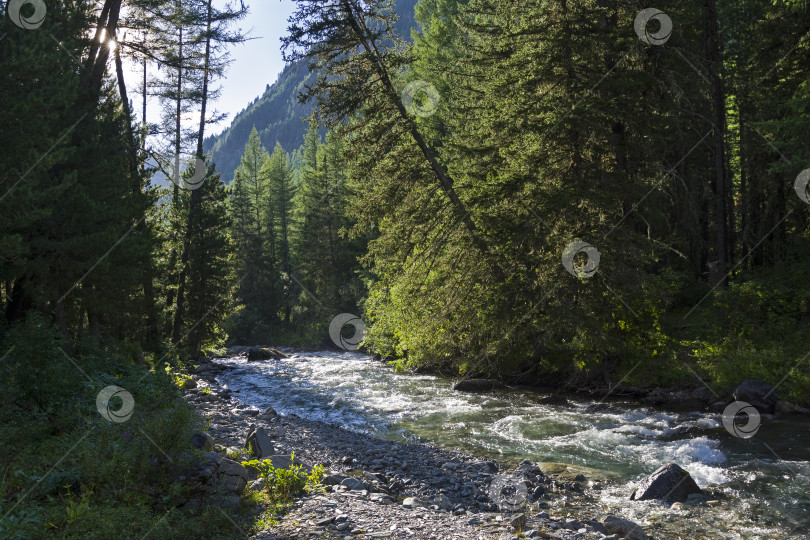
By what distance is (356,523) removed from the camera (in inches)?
235

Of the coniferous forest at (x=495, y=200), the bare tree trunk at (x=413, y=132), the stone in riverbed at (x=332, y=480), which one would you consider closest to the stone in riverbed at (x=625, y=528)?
the stone in riverbed at (x=332, y=480)

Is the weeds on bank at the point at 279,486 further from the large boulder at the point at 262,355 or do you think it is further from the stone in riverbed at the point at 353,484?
the large boulder at the point at 262,355

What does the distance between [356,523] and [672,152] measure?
63.4ft

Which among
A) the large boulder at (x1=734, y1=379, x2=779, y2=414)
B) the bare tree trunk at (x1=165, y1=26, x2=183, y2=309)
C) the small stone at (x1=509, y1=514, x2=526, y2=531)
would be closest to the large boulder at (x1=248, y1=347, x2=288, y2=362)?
the bare tree trunk at (x1=165, y1=26, x2=183, y2=309)

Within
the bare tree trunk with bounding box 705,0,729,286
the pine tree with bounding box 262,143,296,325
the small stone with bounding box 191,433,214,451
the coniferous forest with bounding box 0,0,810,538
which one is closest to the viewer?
the small stone with bounding box 191,433,214,451

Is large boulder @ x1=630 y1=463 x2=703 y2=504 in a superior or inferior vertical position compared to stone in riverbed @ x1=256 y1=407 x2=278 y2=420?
superior

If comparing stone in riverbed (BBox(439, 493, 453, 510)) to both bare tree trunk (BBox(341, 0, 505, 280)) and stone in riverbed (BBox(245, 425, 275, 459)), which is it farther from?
bare tree trunk (BBox(341, 0, 505, 280))

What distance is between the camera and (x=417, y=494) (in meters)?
7.94

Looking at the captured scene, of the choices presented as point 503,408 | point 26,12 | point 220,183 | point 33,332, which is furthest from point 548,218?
point 220,183

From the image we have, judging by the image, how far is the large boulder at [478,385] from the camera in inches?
656

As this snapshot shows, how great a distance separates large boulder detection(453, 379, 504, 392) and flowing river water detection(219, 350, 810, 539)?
20.4 inches

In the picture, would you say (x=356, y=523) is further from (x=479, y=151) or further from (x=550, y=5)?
(x=550, y=5)

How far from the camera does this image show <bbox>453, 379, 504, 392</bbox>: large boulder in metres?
16.7

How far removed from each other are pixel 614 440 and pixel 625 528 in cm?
471
